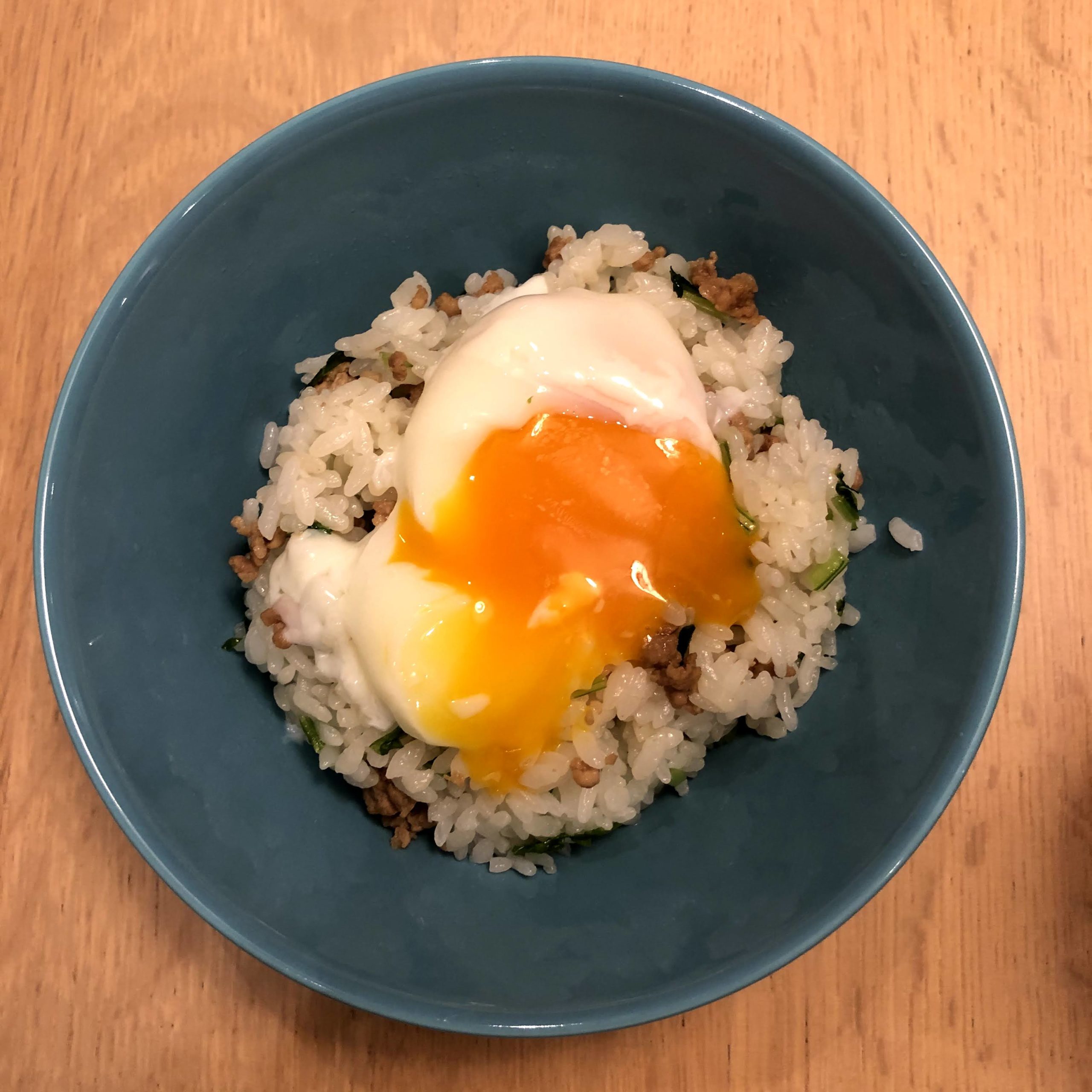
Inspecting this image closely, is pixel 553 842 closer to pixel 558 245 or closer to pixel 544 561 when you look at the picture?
pixel 544 561

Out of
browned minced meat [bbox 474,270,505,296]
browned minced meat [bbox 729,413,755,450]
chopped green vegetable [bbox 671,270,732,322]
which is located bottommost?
browned minced meat [bbox 729,413,755,450]

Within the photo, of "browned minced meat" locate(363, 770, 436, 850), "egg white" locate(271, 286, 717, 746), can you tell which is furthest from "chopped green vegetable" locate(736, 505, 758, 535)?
"browned minced meat" locate(363, 770, 436, 850)

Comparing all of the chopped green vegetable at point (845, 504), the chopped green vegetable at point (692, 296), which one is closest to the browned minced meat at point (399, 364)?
the chopped green vegetable at point (692, 296)

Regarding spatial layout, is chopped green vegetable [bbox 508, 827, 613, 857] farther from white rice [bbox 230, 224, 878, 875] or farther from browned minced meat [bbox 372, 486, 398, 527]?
browned minced meat [bbox 372, 486, 398, 527]

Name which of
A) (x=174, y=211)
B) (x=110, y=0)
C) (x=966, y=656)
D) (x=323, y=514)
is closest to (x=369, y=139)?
(x=174, y=211)

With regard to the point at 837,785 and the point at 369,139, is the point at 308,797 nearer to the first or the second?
the point at 837,785
